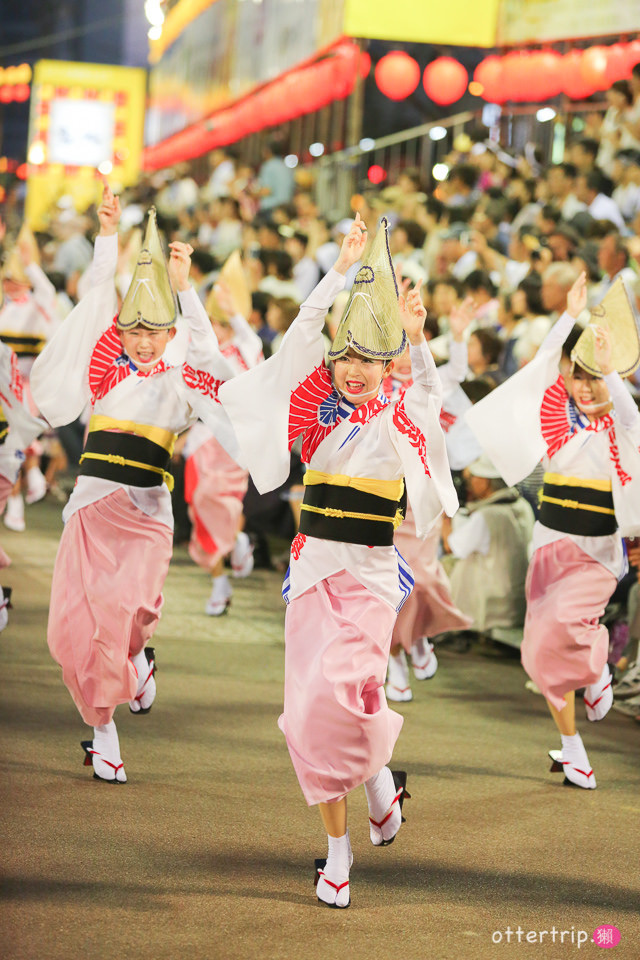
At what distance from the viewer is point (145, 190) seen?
21.3 m

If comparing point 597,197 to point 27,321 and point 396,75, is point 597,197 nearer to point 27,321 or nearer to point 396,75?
point 27,321

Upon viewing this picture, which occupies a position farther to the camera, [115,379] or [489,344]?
[489,344]

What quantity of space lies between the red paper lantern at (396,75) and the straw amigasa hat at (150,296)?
11.1 metres

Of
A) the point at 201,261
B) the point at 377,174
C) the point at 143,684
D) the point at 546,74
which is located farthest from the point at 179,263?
the point at 377,174

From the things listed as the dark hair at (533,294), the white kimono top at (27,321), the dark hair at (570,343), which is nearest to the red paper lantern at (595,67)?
the dark hair at (533,294)

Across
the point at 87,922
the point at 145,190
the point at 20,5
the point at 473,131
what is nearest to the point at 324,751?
the point at 87,922

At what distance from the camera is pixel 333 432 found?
4199 mm

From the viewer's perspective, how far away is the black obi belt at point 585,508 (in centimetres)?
542

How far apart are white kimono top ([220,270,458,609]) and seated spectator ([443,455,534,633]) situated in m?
3.30

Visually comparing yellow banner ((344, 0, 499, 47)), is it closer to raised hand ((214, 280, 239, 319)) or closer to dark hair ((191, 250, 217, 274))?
dark hair ((191, 250, 217, 274))

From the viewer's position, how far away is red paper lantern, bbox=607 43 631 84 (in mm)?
12430

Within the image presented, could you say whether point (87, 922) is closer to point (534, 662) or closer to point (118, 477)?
point (118, 477)

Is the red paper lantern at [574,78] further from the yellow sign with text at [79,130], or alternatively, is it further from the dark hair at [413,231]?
the yellow sign with text at [79,130]

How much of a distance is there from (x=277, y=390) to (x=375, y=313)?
417 millimetres
